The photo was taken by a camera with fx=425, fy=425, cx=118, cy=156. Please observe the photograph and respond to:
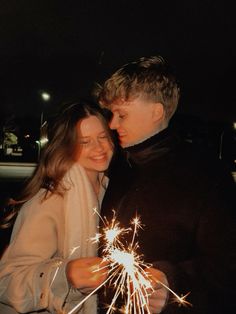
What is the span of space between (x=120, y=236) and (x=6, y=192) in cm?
1524

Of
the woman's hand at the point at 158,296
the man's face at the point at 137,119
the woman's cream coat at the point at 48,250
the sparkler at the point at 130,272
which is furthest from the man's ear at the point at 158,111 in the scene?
the woman's hand at the point at 158,296

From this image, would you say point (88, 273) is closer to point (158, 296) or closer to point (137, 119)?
point (158, 296)

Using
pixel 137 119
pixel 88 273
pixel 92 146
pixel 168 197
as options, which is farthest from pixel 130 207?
pixel 92 146

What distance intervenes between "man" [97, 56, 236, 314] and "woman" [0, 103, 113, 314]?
0.33m

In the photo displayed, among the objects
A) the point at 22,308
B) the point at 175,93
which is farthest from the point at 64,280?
the point at 175,93

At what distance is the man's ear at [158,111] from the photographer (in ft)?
9.70

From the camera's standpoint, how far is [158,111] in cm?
296

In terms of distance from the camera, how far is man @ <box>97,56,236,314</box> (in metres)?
2.43

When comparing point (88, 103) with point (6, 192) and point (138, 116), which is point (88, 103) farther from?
point (6, 192)

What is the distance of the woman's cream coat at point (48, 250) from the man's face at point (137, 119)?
2.28ft

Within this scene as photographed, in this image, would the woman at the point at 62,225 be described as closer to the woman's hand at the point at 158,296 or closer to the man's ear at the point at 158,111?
the woman's hand at the point at 158,296

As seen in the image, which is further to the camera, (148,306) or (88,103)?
(88,103)

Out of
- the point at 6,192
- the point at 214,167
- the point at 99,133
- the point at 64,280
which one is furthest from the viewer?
the point at 6,192

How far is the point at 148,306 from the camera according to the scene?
2441mm
